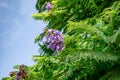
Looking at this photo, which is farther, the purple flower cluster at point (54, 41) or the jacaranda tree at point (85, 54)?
the purple flower cluster at point (54, 41)

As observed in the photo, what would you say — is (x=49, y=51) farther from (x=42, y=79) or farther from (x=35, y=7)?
(x=35, y=7)

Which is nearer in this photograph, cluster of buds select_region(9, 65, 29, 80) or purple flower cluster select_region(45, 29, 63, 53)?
purple flower cluster select_region(45, 29, 63, 53)

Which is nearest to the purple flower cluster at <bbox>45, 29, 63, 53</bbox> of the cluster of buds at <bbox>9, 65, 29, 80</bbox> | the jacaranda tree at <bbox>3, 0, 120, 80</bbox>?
the jacaranda tree at <bbox>3, 0, 120, 80</bbox>

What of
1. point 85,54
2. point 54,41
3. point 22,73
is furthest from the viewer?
point 22,73

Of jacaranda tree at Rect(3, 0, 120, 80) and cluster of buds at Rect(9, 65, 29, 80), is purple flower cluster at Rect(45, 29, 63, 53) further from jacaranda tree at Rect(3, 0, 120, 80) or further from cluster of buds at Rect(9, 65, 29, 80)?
cluster of buds at Rect(9, 65, 29, 80)

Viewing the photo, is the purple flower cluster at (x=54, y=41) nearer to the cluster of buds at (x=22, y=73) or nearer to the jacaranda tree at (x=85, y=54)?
the jacaranda tree at (x=85, y=54)

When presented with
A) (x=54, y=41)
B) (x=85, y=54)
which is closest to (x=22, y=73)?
(x=54, y=41)

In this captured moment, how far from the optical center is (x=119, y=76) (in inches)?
185

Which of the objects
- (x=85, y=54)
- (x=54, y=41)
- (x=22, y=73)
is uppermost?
(x=22, y=73)

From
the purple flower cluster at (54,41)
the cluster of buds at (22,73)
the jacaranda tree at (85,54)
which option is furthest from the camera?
the cluster of buds at (22,73)

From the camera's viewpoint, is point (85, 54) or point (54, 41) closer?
point (85, 54)

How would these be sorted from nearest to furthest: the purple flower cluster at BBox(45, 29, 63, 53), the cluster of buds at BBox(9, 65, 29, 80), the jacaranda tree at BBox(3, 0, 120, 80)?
the jacaranda tree at BBox(3, 0, 120, 80), the purple flower cluster at BBox(45, 29, 63, 53), the cluster of buds at BBox(9, 65, 29, 80)

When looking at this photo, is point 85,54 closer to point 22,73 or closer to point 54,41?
point 54,41

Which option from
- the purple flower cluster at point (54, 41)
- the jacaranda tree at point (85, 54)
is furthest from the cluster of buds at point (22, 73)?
the purple flower cluster at point (54, 41)
